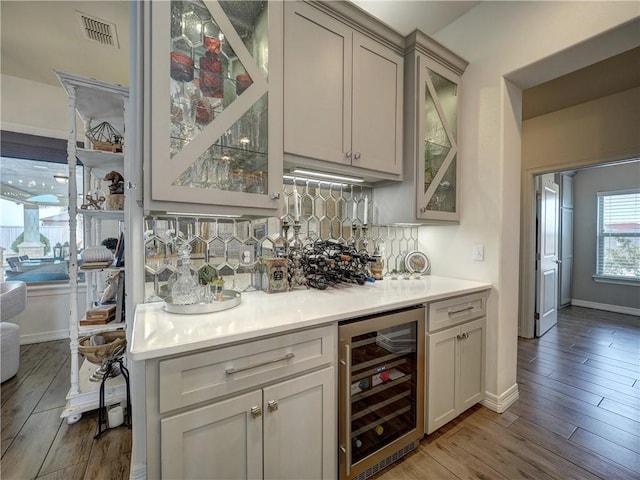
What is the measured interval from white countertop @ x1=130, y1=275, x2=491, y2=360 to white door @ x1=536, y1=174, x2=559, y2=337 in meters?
2.28

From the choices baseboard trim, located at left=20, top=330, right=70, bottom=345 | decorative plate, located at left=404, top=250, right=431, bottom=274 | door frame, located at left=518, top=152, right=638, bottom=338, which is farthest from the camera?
door frame, located at left=518, top=152, right=638, bottom=338

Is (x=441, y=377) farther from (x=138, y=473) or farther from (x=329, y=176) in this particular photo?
(x=138, y=473)

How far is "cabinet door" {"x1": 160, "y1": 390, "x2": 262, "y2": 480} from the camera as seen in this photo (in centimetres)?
91

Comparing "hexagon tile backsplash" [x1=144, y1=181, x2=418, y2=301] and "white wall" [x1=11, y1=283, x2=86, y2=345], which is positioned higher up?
"hexagon tile backsplash" [x1=144, y1=181, x2=418, y2=301]

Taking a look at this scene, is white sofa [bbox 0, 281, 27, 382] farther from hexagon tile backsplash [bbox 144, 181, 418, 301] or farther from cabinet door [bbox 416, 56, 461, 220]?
cabinet door [bbox 416, 56, 461, 220]

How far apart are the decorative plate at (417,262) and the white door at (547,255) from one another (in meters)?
2.12

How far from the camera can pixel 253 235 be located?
1.78 meters

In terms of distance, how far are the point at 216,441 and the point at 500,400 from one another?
2.00 metres

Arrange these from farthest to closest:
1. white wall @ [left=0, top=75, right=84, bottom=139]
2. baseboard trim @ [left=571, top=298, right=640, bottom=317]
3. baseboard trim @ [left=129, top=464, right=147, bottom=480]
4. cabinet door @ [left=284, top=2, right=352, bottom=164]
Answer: baseboard trim @ [left=571, top=298, right=640, bottom=317], white wall @ [left=0, top=75, right=84, bottom=139], cabinet door @ [left=284, top=2, right=352, bottom=164], baseboard trim @ [left=129, top=464, right=147, bottom=480]

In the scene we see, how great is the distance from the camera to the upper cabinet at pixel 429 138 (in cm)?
192

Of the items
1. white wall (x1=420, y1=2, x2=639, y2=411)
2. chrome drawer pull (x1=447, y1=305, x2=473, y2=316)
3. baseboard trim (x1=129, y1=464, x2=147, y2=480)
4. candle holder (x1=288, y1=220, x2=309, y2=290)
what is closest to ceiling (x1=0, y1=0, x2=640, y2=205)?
white wall (x1=420, y1=2, x2=639, y2=411)

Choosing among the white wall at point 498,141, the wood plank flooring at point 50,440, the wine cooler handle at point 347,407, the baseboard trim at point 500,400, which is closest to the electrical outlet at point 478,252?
the white wall at point 498,141

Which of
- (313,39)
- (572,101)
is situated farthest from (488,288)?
(572,101)

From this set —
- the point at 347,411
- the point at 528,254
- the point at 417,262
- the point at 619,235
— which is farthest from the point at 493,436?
the point at 619,235
